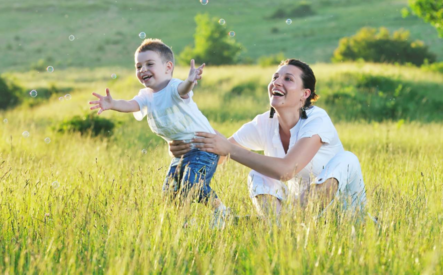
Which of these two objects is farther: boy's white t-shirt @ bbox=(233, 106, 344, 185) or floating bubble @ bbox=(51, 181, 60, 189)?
floating bubble @ bbox=(51, 181, 60, 189)

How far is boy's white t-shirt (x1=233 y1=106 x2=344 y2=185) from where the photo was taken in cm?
512

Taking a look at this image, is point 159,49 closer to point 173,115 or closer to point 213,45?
point 173,115

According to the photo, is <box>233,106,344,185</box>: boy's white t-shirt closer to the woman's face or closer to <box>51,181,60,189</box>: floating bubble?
the woman's face

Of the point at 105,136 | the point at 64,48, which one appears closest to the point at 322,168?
the point at 105,136

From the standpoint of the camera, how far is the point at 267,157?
4.89m

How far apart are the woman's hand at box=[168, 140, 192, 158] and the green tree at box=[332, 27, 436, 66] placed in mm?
32356

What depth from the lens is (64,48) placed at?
57.2 meters

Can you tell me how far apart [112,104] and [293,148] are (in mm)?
1601

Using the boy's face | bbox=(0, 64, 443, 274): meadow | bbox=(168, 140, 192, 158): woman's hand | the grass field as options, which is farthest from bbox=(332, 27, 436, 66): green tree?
bbox=(168, 140, 192, 158): woman's hand

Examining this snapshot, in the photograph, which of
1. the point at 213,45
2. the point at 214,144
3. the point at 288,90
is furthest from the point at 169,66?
the point at 213,45

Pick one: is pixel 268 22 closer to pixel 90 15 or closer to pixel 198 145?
pixel 90 15

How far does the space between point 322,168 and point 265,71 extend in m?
20.9

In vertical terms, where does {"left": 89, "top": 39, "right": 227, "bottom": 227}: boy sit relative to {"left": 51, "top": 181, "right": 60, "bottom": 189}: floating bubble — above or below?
above

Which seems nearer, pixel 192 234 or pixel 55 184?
pixel 192 234
